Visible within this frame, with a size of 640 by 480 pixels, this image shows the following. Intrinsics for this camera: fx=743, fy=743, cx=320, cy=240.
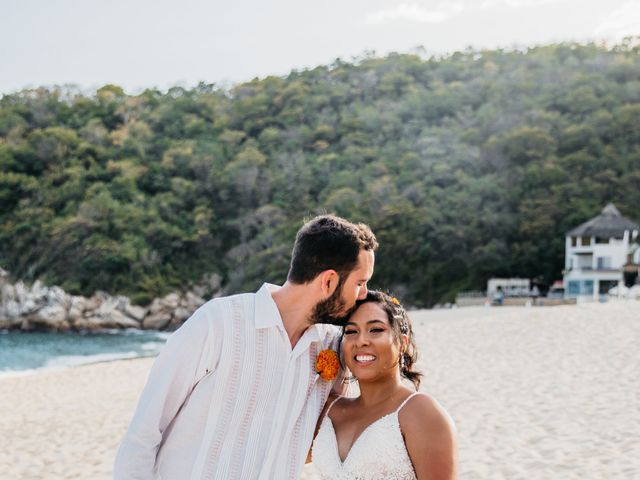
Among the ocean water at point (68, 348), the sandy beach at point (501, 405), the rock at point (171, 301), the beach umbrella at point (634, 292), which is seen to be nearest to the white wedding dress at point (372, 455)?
the sandy beach at point (501, 405)

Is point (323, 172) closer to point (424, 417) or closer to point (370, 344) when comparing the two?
point (370, 344)

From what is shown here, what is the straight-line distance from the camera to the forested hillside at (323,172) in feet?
137

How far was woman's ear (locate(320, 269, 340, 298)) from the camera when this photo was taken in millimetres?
2168

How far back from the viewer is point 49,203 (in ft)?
163

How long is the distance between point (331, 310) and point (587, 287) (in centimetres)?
3576

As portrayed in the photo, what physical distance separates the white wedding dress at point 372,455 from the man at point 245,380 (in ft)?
0.51

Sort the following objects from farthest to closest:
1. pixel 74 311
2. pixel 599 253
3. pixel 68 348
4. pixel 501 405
→ pixel 74 311 → pixel 599 253 → pixel 68 348 → pixel 501 405

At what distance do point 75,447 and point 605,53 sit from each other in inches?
2568

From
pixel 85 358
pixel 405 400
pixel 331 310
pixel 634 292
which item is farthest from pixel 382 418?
pixel 634 292

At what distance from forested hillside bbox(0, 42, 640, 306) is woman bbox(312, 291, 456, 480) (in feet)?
123

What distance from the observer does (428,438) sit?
2.15 m

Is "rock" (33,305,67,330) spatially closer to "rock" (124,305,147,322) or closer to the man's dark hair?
"rock" (124,305,147,322)

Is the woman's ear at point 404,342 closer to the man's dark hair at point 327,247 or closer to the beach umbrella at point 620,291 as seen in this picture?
the man's dark hair at point 327,247

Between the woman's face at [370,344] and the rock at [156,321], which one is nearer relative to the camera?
the woman's face at [370,344]
